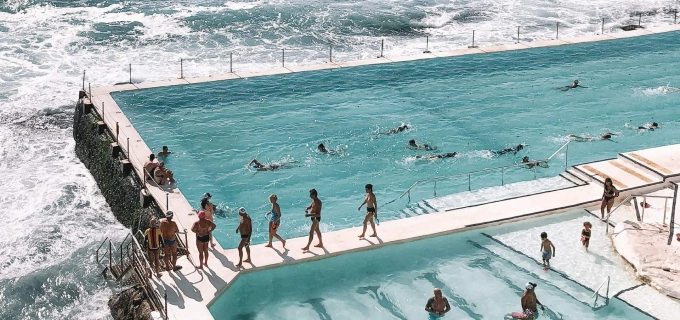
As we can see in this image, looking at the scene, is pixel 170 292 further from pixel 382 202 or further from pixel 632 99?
pixel 632 99

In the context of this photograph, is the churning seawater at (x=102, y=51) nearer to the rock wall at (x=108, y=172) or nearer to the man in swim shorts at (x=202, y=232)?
the rock wall at (x=108, y=172)

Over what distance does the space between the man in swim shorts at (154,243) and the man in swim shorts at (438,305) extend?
15.2 feet

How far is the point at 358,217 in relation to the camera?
62.1 ft

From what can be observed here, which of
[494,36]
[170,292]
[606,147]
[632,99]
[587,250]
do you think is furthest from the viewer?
[494,36]

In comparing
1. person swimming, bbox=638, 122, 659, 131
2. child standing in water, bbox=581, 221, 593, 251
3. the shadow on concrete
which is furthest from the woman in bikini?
the shadow on concrete

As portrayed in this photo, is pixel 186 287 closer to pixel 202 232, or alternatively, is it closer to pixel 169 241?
pixel 169 241

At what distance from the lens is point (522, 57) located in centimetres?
3108

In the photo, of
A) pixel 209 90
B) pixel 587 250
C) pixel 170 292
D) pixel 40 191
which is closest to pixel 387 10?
pixel 209 90

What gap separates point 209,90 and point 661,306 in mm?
16208

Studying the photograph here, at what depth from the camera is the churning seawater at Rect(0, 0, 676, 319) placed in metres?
19.5

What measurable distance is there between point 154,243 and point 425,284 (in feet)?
15.8

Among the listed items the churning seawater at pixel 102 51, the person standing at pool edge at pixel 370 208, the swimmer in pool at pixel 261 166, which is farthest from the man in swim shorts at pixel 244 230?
the swimmer in pool at pixel 261 166

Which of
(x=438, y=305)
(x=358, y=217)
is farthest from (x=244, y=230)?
(x=358, y=217)

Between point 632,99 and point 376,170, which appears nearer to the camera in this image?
point 376,170
